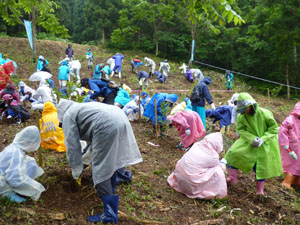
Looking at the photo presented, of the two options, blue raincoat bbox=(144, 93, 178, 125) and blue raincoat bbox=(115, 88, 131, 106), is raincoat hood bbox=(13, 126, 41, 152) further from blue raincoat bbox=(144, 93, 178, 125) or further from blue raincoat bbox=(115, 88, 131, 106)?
blue raincoat bbox=(115, 88, 131, 106)

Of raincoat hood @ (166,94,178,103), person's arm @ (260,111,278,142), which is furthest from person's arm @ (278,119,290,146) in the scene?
raincoat hood @ (166,94,178,103)

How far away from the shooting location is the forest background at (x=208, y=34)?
52.6 ft

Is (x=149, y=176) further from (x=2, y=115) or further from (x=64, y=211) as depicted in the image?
(x=2, y=115)

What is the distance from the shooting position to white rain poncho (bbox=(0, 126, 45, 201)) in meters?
2.79

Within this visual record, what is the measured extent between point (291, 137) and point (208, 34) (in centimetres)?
2182

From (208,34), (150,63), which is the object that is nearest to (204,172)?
(150,63)

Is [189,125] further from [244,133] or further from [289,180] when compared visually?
[289,180]

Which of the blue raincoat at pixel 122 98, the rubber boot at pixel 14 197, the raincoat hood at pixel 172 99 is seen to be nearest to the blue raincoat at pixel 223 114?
the raincoat hood at pixel 172 99

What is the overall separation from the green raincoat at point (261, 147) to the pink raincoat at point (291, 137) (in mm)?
620

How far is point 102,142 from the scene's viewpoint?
8.73 feet

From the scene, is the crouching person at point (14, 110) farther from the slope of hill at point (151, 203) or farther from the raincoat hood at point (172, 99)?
the raincoat hood at point (172, 99)

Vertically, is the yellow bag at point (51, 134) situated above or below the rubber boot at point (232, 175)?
above

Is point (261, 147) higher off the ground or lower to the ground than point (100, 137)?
lower

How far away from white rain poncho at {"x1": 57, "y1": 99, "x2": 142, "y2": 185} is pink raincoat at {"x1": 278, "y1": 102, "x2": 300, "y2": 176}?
9.28 feet
